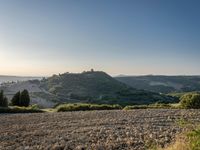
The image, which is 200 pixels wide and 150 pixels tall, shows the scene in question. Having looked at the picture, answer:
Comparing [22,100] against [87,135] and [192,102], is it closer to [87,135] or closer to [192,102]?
[192,102]

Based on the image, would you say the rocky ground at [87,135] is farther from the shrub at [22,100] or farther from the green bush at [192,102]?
the shrub at [22,100]

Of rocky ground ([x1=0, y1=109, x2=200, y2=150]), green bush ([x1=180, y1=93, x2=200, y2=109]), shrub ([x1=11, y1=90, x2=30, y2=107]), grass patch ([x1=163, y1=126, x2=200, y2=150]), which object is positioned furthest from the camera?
shrub ([x1=11, y1=90, x2=30, y2=107])

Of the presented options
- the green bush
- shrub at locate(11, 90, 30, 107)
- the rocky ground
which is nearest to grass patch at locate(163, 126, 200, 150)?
the rocky ground

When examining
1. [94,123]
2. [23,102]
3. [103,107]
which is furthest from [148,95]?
[94,123]

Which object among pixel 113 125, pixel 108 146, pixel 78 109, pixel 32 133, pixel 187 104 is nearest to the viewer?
pixel 108 146

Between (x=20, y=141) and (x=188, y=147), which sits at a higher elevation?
(x=188, y=147)

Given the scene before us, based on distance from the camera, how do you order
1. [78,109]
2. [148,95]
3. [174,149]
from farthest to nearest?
1. [148,95]
2. [78,109]
3. [174,149]

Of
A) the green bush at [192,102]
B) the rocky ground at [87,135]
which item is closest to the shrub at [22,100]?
the green bush at [192,102]

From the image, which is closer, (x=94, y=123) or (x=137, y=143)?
(x=137, y=143)

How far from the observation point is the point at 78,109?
59.5m

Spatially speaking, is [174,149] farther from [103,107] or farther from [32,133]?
[103,107]

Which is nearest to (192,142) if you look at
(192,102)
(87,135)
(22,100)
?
(87,135)

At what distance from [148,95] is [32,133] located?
167 meters

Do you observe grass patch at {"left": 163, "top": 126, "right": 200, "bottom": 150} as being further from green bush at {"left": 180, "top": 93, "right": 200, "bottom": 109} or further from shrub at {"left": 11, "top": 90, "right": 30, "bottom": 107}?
shrub at {"left": 11, "top": 90, "right": 30, "bottom": 107}
